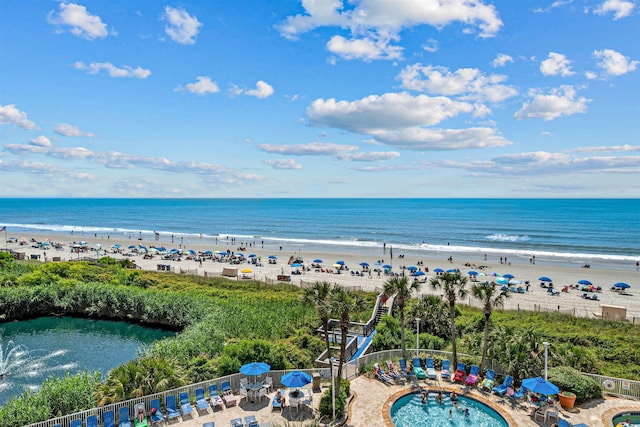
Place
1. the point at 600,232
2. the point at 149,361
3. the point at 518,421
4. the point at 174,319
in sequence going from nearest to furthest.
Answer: the point at 518,421 < the point at 149,361 < the point at 174,319 < the point at 600,232

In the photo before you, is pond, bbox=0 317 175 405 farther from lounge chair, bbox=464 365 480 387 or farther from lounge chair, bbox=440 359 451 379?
lounge chair, bbox=464 365 480 387

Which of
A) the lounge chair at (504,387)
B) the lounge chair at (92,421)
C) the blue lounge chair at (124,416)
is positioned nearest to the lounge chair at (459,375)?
the lounge chair at (504,387)

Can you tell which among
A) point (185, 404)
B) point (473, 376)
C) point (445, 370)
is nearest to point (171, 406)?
point (185, 404)

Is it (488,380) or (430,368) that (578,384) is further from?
(430,368)

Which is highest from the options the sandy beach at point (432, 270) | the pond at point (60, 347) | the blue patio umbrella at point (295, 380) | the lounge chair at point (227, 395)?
the blue patio umbrella at point (295, 380)

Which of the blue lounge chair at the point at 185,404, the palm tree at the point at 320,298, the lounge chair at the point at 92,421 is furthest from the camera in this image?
the palm tree at the point at 320,298

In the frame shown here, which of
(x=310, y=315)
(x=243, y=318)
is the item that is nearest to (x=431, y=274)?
(x=310, y=315)

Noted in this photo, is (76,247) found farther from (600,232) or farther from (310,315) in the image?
(600,232)

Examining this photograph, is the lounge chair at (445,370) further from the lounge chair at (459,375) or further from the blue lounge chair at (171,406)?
the blue lounge chair at (171,406)
